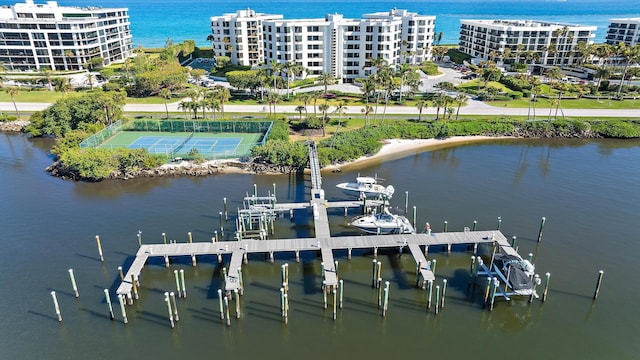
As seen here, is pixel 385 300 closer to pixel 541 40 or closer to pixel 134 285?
pixel 134 285

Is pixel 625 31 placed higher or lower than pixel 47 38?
higher

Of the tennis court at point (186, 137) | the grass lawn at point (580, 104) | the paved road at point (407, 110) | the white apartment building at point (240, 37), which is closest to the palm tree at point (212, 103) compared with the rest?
the tennis court at point (186, 137)

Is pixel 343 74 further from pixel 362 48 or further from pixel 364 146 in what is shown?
pixel 364 146

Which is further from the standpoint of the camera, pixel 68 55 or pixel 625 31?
pixel 625 31

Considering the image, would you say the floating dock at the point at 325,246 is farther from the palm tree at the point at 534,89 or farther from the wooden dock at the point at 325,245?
the palm tree at the point at 534,89

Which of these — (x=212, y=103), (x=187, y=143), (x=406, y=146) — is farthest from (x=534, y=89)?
(x=187, y=143)

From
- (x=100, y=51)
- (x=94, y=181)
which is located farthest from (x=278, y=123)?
(x=100, y=51)
